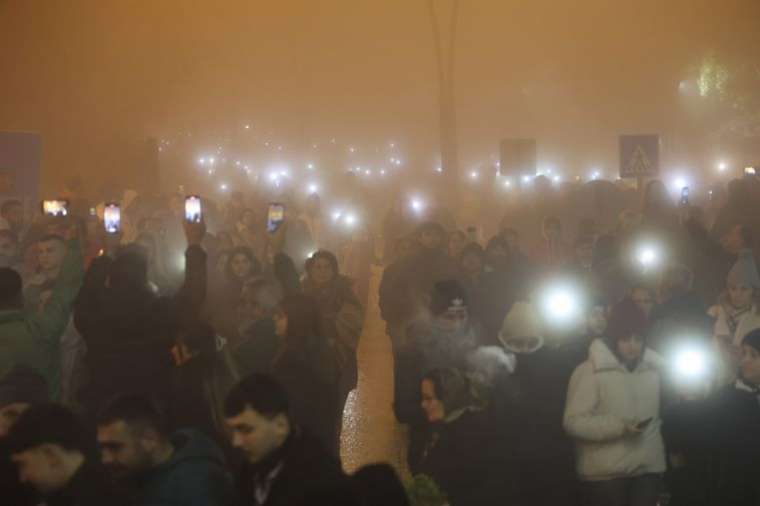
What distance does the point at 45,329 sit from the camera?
6.36 meters

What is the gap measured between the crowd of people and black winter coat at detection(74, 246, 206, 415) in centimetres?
1

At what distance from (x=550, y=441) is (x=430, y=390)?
1.06m

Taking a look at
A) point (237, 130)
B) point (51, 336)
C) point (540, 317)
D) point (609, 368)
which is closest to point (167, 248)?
point (51, 336)

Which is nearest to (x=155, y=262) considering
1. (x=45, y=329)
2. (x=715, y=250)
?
(x=45, y=329)

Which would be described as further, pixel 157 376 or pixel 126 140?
pixel 126 140

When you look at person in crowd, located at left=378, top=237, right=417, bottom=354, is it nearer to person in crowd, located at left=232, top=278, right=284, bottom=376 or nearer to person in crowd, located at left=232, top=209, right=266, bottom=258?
person in crowd, located at left=232, top=209, right=266, bottom=258

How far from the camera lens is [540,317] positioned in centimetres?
629

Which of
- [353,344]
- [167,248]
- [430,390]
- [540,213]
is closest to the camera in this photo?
[430,390]

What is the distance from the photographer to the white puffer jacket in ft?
18.7

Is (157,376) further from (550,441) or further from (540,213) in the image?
(540,213)

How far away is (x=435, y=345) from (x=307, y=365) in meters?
0.86

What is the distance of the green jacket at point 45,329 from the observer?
6.07 metres

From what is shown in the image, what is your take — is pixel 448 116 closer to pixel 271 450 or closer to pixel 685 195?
pixel 685 195

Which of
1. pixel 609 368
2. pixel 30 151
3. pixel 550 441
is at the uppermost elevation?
pixel 30 151
